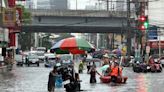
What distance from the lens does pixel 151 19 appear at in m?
115

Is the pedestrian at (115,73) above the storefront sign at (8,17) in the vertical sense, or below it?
below

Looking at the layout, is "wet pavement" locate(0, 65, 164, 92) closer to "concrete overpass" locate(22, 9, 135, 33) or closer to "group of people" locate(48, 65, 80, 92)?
"group of people" locate(48, 65, 80, 92)

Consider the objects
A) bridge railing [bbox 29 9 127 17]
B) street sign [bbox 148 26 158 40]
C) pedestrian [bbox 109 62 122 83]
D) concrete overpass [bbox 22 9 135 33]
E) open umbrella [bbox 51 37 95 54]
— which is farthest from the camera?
street sign [bbox 148 26 158 40]

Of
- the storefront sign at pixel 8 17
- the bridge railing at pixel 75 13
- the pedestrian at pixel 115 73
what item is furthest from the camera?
the bridge railing at pixel 75 13

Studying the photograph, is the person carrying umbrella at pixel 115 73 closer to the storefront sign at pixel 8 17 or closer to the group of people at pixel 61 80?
the group of people at pixel 61 80

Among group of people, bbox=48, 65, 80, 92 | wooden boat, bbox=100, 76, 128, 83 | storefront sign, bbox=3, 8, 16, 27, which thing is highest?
storefront sign, bbox=3, 8, 16, 27

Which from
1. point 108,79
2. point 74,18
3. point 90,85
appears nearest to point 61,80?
point 90,85

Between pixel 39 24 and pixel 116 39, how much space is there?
8040 cm

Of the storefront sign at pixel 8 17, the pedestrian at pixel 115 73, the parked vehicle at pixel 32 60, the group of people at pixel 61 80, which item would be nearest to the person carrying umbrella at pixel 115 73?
the pedestrian at pixel 115 73

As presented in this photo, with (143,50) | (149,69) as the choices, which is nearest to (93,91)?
(149,69)

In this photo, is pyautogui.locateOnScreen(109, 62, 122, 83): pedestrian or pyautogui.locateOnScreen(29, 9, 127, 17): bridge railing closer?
pyautogui.locateOnScreen(109, 62, 122, 83): pedestrian

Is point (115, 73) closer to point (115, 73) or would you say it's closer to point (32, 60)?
point (115, 73)

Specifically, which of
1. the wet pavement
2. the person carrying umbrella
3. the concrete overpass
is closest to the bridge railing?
the concrete overpass

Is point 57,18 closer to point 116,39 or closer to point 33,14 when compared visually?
point 33,14
